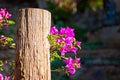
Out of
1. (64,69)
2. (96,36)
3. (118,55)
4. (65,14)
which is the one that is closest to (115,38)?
(96,36)

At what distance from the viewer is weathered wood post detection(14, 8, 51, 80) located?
3705mm

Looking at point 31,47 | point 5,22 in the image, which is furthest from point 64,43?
point 5,22

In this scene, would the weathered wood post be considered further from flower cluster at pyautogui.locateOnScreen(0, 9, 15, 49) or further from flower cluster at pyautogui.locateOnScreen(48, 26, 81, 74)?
flower cluster at pyautogui.locateOnScreen(0, 9, 15, 49)

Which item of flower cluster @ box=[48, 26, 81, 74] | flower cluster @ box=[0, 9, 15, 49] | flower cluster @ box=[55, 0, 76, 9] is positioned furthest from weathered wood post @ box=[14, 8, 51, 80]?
flower cluster @ box=[55, 0, 76, 9]

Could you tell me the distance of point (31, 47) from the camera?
3729 millimetres

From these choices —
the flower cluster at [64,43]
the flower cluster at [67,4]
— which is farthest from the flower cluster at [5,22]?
the flower cluster at [67,4]

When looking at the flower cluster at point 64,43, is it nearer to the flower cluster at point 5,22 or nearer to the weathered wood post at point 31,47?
the weathered wood post at point 31,47

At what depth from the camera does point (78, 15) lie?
19.6 metres

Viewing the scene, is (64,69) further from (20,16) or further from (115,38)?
(115,38)

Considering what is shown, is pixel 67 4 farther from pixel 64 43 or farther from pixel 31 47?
pixel 31 47

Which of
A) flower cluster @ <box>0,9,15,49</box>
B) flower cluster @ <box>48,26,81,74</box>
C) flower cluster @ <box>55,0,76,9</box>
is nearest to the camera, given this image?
flower cluster @ <box>48,26,81,74</box>

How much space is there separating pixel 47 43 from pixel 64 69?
0.47 meters

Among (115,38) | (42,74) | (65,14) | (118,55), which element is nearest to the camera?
(42,74)

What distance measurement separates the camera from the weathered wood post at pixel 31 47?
3.71 metres
